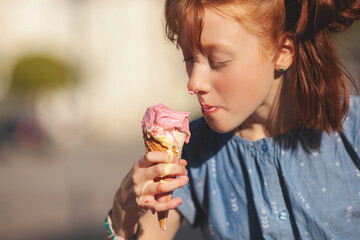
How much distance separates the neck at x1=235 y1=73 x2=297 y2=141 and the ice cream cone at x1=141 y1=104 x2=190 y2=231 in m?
0.49

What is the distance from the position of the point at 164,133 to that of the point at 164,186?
236mm

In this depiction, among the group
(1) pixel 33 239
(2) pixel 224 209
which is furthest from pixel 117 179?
(2) pixel 224 209

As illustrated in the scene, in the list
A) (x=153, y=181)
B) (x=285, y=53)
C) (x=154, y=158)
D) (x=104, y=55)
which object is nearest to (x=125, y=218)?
(x=153, y=181)

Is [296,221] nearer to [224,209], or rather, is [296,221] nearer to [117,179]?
[224,209]

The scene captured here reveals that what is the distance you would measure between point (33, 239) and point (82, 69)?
1884cm

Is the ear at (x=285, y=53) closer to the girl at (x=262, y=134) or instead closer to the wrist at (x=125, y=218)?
the girl at (x=262, y=134)

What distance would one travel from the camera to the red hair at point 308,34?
1.86 meters

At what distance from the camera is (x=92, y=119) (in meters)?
24.3

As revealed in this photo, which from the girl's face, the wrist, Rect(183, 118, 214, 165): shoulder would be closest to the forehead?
the girl's face

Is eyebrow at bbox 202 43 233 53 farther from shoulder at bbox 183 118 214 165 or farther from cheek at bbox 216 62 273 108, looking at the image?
shoulder at bbox 183 118 214 165

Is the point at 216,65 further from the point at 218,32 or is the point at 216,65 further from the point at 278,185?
the point at 278,185

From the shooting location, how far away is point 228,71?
1.85 metres

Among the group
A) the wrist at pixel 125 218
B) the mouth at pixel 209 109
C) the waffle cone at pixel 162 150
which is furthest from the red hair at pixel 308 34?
the wrist at pixel 125 218

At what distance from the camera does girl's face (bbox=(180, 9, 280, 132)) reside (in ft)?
5.94
